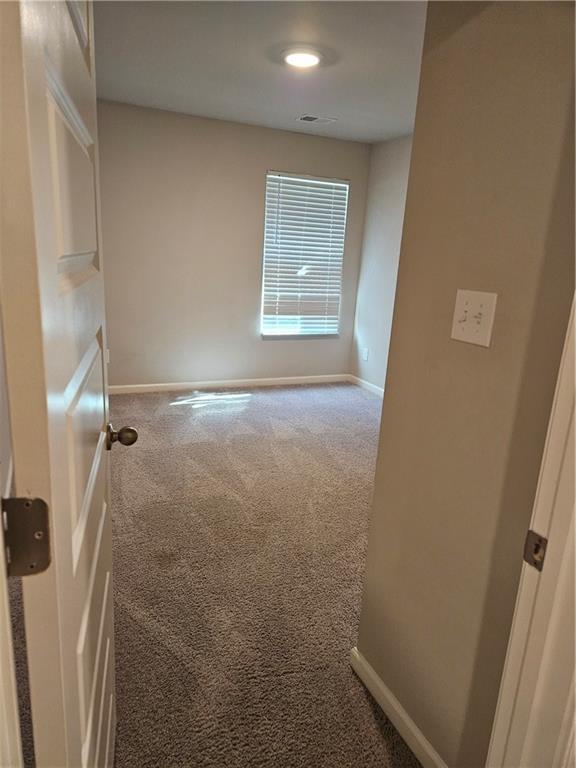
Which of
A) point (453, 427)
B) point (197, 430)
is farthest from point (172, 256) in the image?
point (453, 427)

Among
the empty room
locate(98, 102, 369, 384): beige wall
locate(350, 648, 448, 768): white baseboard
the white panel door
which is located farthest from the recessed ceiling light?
locate(350, 648, 448, 768): white baseboard

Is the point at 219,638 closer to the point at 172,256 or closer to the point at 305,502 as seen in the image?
the point at 305,502

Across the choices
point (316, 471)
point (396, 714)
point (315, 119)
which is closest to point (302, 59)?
point (315, 119)

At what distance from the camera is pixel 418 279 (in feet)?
4.45

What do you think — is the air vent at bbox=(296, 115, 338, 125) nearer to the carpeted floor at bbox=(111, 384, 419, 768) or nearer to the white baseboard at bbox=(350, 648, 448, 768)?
the carpeted floor at bbox=(111, 384, 419, 768)

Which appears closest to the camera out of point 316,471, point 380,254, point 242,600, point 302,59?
point 242,600

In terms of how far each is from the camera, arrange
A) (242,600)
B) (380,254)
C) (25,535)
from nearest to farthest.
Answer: (25,535) → (242,600) → (380,254)

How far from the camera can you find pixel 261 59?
288cm

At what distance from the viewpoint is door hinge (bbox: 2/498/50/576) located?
0.52 meters

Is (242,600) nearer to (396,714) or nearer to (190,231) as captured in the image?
(396,714)

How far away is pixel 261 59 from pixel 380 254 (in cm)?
244

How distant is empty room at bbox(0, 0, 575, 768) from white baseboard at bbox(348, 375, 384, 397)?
1601 millimetres

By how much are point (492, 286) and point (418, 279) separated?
25cm

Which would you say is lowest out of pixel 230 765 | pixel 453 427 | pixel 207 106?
pixel 230 765
